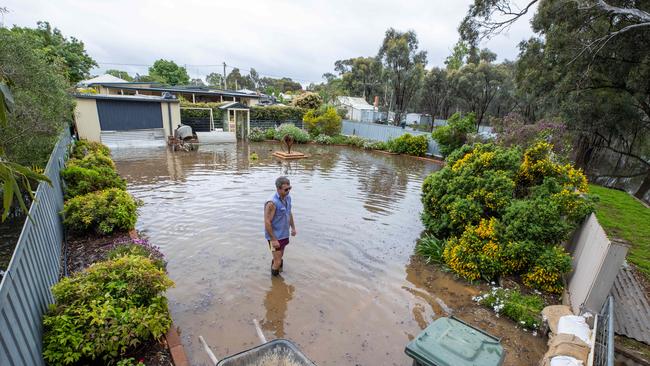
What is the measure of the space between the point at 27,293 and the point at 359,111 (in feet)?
120

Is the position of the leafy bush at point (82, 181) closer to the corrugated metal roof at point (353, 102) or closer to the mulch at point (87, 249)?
the mulch at point (87, 249)

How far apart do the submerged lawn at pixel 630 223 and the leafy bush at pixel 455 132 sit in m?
7.30

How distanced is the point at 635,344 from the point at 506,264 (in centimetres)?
189

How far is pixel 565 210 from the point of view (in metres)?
5.57

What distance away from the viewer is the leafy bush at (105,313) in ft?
9.08

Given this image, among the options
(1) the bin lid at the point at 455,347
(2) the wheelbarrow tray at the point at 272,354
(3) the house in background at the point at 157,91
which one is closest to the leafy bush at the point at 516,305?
(1) the bin lid at the point at 455,347

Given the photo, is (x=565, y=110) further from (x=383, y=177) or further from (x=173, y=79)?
(x=173, y=79)

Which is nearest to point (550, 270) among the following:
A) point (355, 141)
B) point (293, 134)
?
point (355, 141)

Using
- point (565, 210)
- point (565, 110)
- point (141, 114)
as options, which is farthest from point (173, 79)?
point (565, 210)

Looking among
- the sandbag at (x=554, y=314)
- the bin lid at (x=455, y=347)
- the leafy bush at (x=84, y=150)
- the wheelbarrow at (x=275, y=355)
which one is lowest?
the sandbag at (x=554, y=314)

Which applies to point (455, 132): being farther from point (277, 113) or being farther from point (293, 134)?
point (277, 113)

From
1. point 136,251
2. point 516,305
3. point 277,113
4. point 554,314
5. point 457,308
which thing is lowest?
point 457,308

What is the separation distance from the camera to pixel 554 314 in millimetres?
4258

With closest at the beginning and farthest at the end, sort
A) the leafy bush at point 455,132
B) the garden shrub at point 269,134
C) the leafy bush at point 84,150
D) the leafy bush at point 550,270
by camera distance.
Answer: the leafy bush at point 550,270, the leafy bush at point 84,150, the leafy bush at point 455,132, the garden shrub at point 269,134
